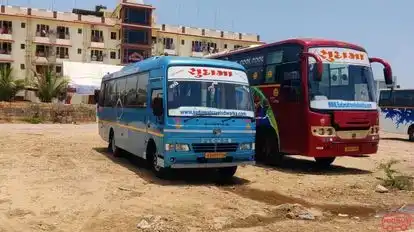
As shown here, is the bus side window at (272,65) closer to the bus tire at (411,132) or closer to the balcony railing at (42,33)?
the bus tire at (411,132)

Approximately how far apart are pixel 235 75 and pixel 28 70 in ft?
193

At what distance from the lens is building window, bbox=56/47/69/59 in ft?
223

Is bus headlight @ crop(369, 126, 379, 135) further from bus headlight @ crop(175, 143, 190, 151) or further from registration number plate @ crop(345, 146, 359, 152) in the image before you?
bus headlight @ crop(175, 143, 190, 151)

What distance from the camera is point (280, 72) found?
15117mm

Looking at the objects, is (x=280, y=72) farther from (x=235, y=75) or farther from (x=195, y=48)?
(x=195, y=48)

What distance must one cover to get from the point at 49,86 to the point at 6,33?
27.5 metres

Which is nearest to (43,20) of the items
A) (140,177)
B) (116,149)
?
(116,149)

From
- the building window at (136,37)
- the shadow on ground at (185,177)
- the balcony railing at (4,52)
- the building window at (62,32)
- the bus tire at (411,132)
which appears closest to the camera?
the shadow on ground at (185,177)

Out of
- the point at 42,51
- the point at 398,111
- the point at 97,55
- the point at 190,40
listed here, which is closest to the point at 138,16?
the point at 97,55

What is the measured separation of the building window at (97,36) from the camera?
70500 mm

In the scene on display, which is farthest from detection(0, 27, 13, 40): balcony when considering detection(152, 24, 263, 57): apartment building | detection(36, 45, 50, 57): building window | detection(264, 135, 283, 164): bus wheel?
detection(264, 135, 283, 164): bus wheel

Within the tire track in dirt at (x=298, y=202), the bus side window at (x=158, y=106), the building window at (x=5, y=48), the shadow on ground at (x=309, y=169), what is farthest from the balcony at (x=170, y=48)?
the tire track in dirt at (x=298, y=202)

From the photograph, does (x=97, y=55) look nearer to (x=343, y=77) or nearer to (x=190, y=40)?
(x=190, y=40)

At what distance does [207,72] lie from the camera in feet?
38.6
